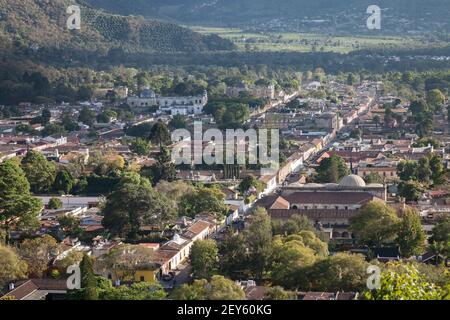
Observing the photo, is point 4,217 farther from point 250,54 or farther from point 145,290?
point 250,54

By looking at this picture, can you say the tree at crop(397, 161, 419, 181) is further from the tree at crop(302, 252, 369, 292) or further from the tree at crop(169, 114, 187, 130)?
the tree at crop(169, 114, 187, 130)

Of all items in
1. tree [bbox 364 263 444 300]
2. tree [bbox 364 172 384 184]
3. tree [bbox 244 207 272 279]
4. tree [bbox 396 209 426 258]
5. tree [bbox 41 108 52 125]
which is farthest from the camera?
tree [bbox 41 108 52 125]

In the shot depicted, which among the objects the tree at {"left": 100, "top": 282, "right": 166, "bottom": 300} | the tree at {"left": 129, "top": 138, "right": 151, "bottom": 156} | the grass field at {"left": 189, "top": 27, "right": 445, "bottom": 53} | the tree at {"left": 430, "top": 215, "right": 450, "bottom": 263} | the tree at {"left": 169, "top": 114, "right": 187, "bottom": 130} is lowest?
the tree at {"left": 100, "top": 282, "right": 166, "bottom": 300}

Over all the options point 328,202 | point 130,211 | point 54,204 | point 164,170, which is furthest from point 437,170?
point 54,204

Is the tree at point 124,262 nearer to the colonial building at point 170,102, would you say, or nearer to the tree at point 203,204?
the tree at point 203,204

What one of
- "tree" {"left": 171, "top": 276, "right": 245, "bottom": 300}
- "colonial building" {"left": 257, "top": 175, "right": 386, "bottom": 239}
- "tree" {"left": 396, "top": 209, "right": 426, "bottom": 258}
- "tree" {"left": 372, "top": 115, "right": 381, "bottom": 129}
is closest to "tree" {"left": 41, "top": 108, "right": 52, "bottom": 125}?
"tree" {"left": 372, "top": 115, "right": 381, "bottom": 129}

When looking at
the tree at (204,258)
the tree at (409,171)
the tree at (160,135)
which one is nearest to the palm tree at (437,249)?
the tree at (204,258)
